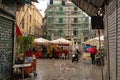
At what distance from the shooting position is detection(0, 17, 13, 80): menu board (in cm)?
1299

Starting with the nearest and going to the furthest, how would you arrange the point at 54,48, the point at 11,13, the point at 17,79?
the point at 11,13
the point at 17,79
the point at 54,48

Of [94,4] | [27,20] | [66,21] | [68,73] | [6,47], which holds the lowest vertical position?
[68,73]

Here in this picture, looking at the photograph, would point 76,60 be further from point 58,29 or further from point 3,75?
point 58,29

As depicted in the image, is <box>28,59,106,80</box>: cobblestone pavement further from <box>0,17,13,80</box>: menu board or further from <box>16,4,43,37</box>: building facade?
<box>16,4,43,37</box>: building facade

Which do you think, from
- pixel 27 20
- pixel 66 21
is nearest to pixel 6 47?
pixel 27 20

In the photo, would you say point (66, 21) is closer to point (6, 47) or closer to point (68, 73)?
point (68, 73)

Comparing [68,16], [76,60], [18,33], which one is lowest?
[76,60]

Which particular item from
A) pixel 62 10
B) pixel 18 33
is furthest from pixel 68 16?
pixel 18 33

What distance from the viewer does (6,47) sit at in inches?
555

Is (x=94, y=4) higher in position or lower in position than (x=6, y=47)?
higher

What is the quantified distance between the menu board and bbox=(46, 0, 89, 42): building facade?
6125cm

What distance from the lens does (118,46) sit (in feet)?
29.2

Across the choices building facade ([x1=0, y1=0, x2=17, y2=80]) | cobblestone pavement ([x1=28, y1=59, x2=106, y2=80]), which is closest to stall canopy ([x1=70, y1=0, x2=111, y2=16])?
building facade ([x1=0, y1=0, x2=17, y2=80])

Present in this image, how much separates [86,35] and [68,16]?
21.4 ft
